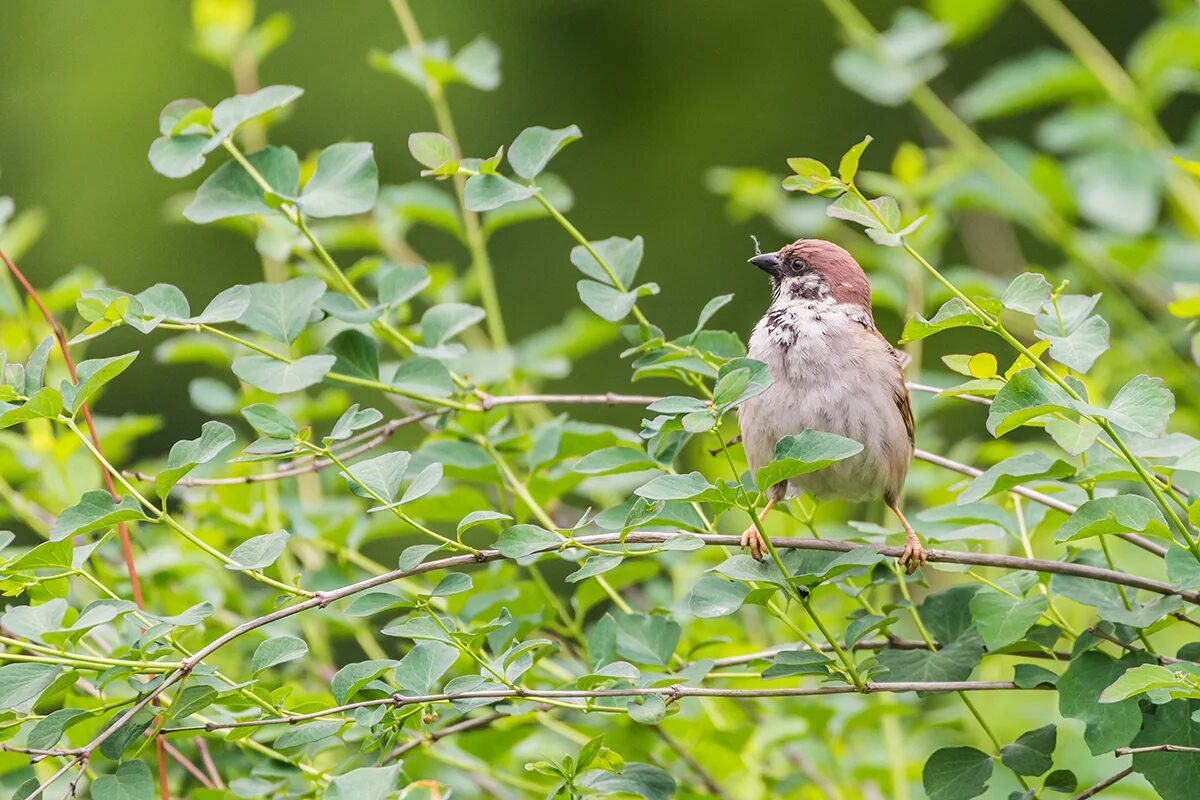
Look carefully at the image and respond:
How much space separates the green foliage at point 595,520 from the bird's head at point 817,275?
0.66 feet

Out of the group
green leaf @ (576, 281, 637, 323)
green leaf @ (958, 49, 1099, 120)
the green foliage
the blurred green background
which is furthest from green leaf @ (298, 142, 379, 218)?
the blurred green background

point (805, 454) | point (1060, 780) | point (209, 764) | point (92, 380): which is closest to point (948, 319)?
point (805, 454)

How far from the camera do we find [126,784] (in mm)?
1608

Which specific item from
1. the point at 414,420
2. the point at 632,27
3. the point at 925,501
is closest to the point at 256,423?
the point at 414,420

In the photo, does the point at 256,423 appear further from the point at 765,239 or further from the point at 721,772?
the point at 765,239

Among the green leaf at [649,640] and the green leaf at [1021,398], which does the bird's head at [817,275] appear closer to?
the green leaf at [649,640]

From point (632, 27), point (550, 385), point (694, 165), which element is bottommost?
point (550, 385)

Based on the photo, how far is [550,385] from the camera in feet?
19.8

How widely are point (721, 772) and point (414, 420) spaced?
0.78 m

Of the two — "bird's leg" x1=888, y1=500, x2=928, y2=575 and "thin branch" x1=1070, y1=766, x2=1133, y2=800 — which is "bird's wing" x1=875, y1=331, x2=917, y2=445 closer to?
"bird's leg" x1=888, y1=500, x2=928, y2=575

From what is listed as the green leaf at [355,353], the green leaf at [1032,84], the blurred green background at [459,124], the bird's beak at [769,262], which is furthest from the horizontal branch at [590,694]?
the blurred green background at [459,124]

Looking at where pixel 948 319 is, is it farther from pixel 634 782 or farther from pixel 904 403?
pixel 904 403

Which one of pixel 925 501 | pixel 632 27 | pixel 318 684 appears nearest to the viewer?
pixel 318 684

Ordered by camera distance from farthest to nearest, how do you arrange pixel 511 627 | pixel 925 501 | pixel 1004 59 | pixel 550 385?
1. pixel 1004 59
2. pixel 550 385
3. pixel 925 501
4. pixel 511 627
